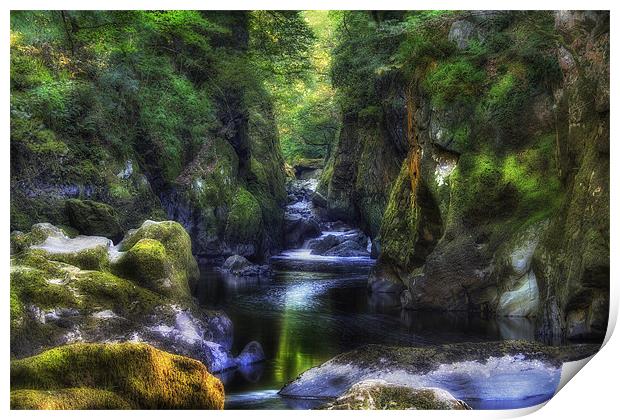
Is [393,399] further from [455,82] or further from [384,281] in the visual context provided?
[384,281]

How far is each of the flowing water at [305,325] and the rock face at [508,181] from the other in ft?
2.23

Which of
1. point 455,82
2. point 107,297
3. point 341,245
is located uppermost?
point 455,82

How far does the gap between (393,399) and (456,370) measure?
5.61ft

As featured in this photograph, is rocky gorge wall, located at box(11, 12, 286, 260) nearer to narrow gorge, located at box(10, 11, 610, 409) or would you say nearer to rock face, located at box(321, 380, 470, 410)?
narrow gorge, located at box(10, 11, 610, 409)

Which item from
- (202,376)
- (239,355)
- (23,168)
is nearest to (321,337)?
(239,355)

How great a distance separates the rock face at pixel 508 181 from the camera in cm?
853

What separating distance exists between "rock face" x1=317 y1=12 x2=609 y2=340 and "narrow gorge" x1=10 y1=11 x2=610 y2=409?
39 millimetres

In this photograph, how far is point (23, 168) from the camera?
380 inches

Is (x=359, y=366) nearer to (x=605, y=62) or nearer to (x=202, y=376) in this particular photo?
(x=202, y=376)

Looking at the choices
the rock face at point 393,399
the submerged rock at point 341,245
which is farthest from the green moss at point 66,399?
the submerged rock at point 341,245

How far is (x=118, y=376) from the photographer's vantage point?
590cm

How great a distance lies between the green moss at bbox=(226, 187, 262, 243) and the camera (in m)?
18.1

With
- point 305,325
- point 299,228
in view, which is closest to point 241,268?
point 305,325

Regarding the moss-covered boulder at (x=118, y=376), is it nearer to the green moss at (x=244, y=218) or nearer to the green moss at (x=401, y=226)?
the green moss at (x=401, y=226)
